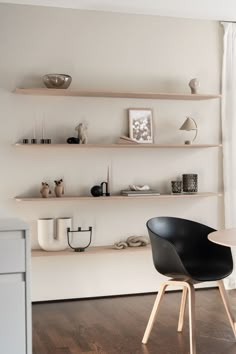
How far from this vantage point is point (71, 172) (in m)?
4.86

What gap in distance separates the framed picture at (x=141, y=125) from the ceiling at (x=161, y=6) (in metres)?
0.88

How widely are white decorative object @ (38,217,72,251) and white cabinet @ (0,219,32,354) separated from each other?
5.39ft

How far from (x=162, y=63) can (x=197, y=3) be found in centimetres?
62

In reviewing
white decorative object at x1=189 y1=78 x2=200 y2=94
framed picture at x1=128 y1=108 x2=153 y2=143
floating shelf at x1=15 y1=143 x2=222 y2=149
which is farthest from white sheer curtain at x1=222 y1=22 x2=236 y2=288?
framed picture at x1=128 y1=108 x2=153 y2=143

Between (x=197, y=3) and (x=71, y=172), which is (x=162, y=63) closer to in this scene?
(x=197, y=3)

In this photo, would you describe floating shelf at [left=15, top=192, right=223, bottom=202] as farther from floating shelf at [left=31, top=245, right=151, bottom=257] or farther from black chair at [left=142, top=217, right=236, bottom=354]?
black chair at [left=142, top=217, right=236, bottom=354]

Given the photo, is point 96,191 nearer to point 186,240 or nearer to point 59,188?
point 59,188

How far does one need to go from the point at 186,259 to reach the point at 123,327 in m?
0.67

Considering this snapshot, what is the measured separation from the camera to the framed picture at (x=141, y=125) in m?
4.98

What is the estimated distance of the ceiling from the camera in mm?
4691

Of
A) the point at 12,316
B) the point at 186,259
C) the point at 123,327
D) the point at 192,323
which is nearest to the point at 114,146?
the point at 186,259

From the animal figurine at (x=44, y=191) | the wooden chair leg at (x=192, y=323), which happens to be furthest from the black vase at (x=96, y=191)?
the wooden chair leg at (x=192, y=323)

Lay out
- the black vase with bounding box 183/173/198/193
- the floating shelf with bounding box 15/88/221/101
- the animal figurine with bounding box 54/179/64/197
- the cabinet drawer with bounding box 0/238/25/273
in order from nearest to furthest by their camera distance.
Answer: the cabinet drawer with bounding box 0/238/25/273 < the floating shelf with bounding box 15/88/221/101 < the animal figurine with bounding box 54/179/64/197 < the black vase with bounding box 183/173/198/193

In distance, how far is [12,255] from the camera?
296cm
